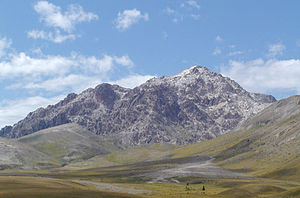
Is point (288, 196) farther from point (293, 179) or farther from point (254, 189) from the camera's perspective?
point (293, 179)

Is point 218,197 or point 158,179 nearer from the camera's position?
point 218,197

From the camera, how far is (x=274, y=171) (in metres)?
192

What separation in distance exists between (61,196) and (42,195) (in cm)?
429

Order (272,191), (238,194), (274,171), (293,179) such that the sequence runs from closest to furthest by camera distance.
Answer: (238,194) → (272,191) → (293,179) → (274,171)

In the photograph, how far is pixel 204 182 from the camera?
560 feet

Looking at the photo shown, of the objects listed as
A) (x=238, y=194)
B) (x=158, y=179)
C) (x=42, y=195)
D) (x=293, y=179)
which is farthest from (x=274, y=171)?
(x=42, y=195)

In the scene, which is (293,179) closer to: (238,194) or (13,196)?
(238,194)

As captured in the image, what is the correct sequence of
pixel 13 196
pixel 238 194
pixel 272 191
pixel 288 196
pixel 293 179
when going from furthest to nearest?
pixel 293 179 → pixel 272 191 → pixel 238 194 → pixel 288 196 → pixel 13 196

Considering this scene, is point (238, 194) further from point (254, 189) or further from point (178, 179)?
point (178, 179)

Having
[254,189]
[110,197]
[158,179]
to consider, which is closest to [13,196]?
[110,197]

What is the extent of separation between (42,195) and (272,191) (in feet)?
252

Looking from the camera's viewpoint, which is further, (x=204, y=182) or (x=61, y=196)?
(x=204, y=182)

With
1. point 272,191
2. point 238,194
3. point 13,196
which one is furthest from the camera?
point 272,191

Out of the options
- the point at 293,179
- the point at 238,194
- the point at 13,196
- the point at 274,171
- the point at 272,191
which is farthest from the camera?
the point at 274,171
